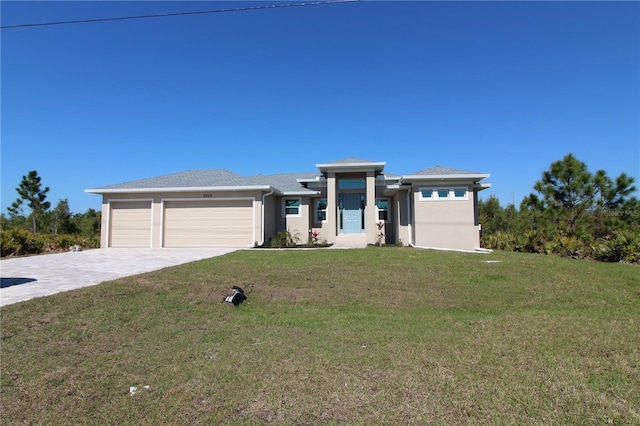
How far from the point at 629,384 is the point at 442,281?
4983 millimetres

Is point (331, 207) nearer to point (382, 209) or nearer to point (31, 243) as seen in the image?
point (382, 209)

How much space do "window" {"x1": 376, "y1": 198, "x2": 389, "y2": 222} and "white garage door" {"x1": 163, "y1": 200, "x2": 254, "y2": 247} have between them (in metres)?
A: 7.46

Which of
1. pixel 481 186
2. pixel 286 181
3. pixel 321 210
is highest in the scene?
pixel 286 181

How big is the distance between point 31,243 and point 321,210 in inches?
556

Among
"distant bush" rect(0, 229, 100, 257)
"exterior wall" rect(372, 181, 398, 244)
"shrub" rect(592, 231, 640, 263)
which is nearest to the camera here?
"shrub" rect(592, 231, 640, 263)

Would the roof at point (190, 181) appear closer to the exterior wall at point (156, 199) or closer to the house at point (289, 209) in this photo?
the house at point (289, 209)

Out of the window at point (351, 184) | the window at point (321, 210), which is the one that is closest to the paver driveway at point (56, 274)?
the window at point (321, 210)

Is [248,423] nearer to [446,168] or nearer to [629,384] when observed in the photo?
[629,384]

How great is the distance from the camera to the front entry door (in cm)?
1933

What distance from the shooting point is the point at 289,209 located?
19.7 meters

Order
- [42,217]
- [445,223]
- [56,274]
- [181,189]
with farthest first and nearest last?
[42,217], [181,189], [445,223], [56,274]

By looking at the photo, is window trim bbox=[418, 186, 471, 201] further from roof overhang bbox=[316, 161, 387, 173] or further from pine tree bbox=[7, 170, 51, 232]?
pine tree bbox=[7, 170, 51, 232]

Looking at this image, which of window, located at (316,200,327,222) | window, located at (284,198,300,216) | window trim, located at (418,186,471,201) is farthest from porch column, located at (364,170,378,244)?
window, located at (284,198,300,216)

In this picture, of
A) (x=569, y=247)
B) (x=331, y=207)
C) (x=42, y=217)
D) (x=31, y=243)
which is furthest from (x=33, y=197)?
(x=569, y=247)
